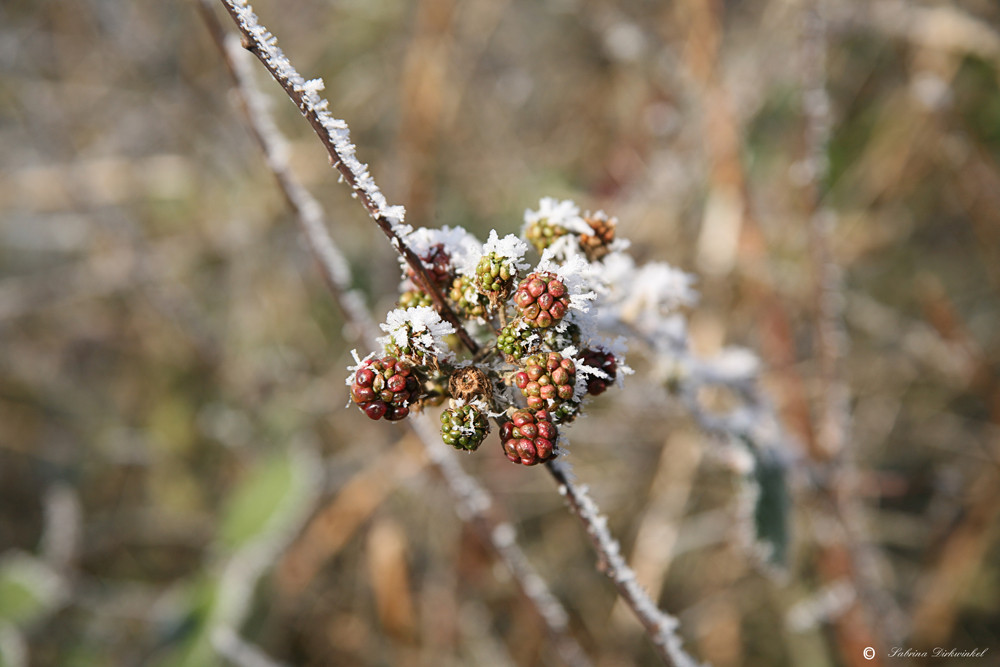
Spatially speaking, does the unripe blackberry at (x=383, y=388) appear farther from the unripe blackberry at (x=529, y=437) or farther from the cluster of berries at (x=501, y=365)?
the unripe blackberry at (x=529, y=437)

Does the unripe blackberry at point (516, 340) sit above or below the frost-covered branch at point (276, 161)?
below

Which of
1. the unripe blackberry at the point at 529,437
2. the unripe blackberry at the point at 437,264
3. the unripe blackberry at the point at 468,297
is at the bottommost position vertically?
the unripe blackberry at the point at 529,437

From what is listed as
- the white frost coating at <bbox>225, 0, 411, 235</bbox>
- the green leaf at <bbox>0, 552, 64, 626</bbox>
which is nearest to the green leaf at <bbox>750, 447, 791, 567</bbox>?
the white frost coating at <bbox>225, 0, 411, 235</bbox>

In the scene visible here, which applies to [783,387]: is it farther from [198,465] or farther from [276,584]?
[198,465]

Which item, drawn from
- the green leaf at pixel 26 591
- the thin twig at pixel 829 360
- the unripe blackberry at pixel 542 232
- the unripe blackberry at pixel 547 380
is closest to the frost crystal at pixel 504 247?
the unripe blackberry at pixel 547 380

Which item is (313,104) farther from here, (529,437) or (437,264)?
(529,437)

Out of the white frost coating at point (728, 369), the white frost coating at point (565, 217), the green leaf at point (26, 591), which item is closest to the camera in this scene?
the white frost coating at point (565, 217)
